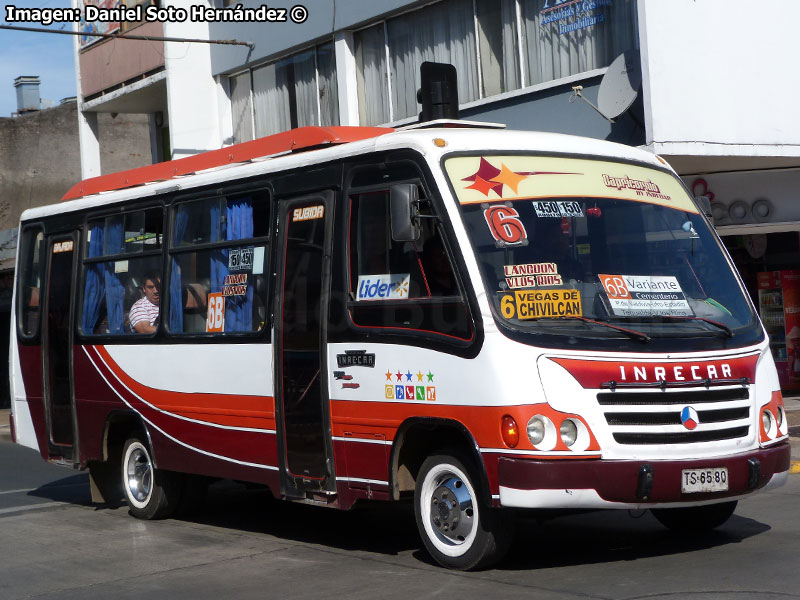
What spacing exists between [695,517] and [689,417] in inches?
60.6

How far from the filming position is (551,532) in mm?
8961

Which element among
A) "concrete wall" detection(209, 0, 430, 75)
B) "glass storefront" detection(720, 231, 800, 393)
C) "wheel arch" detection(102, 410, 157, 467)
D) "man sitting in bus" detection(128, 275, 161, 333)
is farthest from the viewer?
"concrete wall" detection(209, 0, 430, 75)

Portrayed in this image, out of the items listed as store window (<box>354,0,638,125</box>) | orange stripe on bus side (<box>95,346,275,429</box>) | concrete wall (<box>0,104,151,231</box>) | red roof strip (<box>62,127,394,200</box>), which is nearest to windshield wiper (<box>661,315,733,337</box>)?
red roof strip (<box>62,127,394,200</box>)

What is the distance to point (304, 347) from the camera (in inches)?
340

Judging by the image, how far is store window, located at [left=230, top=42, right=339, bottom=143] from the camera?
21219mm

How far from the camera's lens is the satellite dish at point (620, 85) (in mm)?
15039

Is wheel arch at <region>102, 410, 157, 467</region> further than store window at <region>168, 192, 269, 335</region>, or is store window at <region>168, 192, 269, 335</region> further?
wheel arch at <region>102, 410, 157, 467</region>

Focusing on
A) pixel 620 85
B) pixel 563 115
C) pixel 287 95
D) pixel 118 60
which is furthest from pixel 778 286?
pixel 118 60

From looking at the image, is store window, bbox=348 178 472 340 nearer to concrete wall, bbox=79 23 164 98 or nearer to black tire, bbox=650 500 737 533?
black tire, bbox=650 500 737 533

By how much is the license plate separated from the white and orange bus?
1cm

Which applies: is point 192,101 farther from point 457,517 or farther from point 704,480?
point 704,480

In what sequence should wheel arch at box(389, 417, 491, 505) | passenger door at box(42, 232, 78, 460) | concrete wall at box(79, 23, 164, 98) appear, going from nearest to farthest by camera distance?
wheel arch at box(389, 417, 491, 505) < passenger door at box(42, 232, 78, 460) < concrete wall at box(79, 23, 164, 98)

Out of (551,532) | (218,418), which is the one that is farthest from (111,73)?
(551,532)

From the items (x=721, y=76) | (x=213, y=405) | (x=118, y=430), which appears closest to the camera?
(x=213, y=405)
